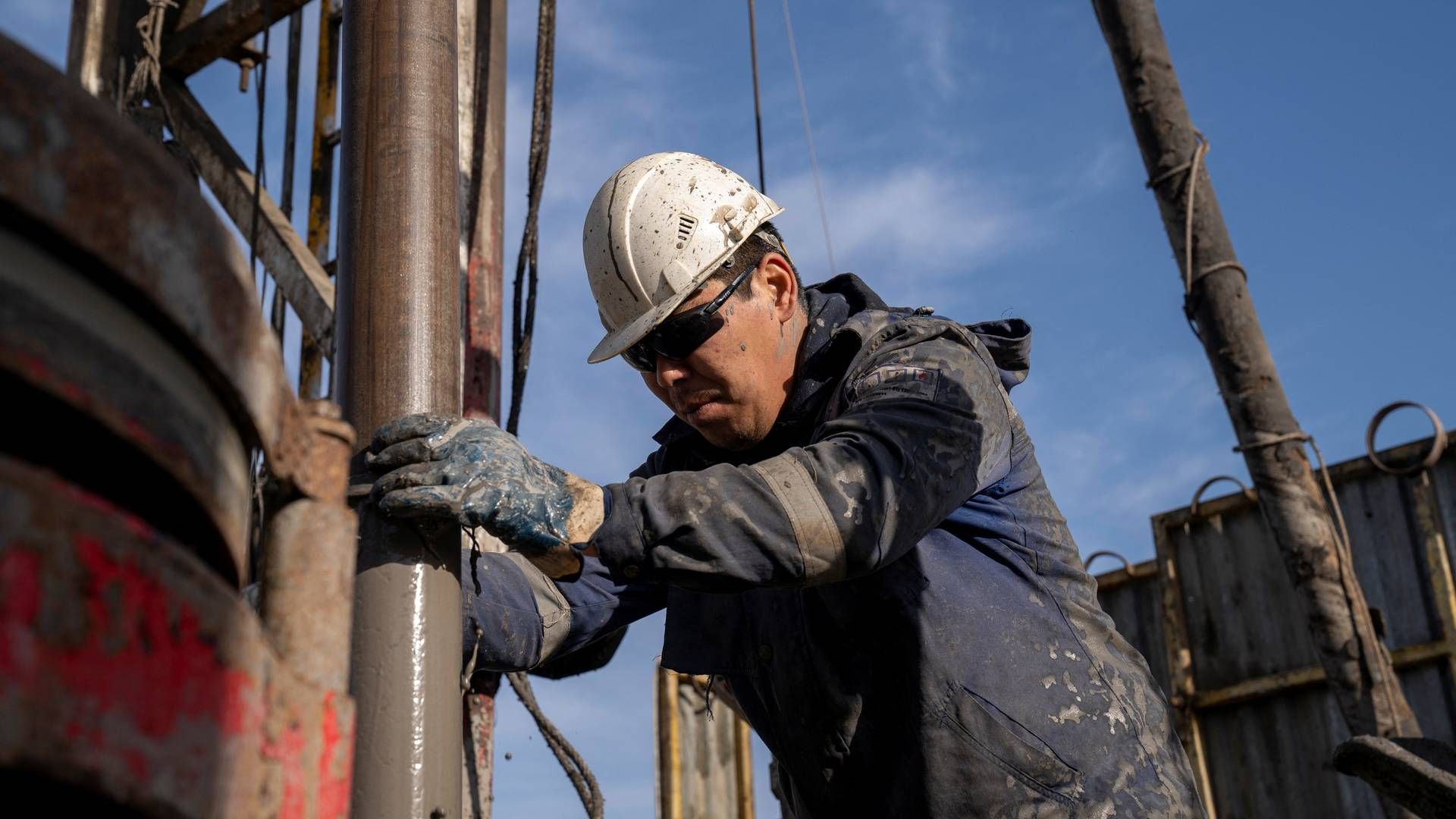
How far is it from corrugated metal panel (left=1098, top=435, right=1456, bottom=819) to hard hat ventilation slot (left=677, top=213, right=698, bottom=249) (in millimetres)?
4909

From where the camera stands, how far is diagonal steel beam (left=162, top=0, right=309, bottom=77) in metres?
4.84

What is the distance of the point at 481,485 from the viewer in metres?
2.28

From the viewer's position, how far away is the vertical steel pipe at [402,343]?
221cm

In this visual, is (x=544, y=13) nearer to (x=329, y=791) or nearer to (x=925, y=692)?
(x=925, y=692)

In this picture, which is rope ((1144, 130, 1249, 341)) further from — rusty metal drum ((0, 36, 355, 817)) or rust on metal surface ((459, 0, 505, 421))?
rusty metal drum ((0, 36, 355, 817))

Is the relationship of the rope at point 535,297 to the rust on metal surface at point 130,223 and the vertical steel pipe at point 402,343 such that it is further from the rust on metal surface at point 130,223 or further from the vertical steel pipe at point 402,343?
the rust on metal surface at point 130,223

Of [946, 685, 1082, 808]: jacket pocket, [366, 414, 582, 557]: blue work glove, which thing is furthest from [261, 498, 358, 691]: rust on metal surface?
[946, 685, 1082, 808]: jacket pocket

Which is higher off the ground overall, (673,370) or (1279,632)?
(1279,632)

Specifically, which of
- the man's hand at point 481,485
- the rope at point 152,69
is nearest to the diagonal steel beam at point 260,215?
the rope at point 152,69

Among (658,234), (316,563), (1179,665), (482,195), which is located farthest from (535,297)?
(1179,665)

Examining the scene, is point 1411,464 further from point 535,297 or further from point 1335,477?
point 535,297

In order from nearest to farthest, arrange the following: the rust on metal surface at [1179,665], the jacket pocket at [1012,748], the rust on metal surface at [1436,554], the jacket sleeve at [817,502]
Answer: the jacket sleeve at [817,502] → the jacket pocket at [1012,748] → the rust on metal surface at [1436,554] → the rust on metal surface at [1179,665]

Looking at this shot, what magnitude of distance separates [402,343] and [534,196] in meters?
2.22

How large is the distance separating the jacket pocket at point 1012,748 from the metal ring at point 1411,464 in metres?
4.13
